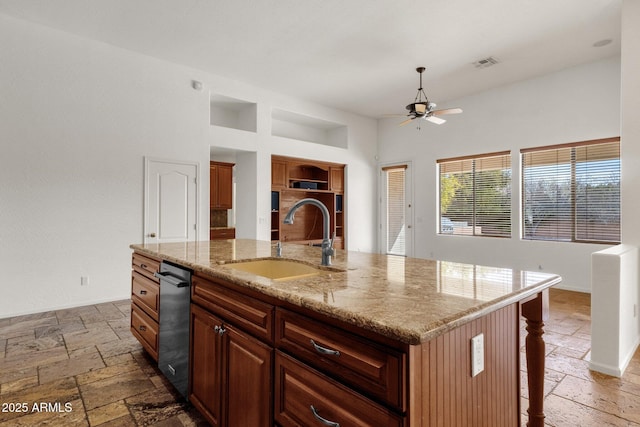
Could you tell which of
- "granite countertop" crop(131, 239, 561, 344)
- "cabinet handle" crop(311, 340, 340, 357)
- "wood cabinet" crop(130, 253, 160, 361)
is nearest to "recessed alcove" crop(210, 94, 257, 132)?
"wood cabinet" crop(130, 253, 160, 361)

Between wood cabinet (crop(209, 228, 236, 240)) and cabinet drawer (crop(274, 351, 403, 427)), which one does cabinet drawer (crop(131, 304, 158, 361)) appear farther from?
wood cabinet (crop(209, 228, 236, 240))

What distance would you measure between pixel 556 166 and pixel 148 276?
241 inches

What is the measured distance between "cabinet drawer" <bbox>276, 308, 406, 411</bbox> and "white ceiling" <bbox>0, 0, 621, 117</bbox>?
3.60 metres

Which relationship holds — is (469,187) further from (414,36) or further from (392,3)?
(392,3)

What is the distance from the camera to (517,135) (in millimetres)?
5844

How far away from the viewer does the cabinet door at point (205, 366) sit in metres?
1.66

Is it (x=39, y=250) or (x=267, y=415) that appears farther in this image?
(x=39, y=250)

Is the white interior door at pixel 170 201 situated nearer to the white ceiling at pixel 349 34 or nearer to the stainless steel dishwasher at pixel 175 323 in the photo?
the white ceiling at pixel 349 34

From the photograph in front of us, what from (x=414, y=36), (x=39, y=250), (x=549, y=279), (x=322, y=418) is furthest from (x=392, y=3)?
(x=39, y=250)

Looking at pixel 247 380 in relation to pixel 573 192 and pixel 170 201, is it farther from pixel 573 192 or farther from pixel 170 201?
pixel 573 192

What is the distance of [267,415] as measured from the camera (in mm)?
1305

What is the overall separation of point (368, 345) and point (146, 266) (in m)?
2.18

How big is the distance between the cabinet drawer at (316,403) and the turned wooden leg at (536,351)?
110 cm

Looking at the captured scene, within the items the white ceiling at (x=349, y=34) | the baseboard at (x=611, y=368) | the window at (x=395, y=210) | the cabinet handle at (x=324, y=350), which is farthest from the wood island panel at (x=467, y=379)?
the window at (x=395, y=210)
